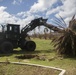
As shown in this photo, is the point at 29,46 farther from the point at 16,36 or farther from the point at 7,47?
the point at 7,47

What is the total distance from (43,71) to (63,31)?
19.1ft

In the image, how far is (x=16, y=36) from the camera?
2350cm

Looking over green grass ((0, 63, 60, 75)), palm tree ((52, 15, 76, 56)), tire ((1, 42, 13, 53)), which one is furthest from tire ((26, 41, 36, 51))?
green grass ((0, 63, 60, 75))

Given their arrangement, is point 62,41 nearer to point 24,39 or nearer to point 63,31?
point 63,31

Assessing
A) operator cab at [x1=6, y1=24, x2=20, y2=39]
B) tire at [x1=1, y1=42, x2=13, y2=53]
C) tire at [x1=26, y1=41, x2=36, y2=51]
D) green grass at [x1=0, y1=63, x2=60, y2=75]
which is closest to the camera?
green grass at [x1=0, y1=63, x2=60, y2=75]

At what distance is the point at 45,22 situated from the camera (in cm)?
2427

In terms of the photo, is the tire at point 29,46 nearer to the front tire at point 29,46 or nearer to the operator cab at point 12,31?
the front tire at point 29,46

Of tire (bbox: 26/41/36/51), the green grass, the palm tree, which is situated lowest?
the green grass

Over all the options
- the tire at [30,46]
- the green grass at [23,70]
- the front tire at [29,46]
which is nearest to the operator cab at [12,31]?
the front tire at [29,46]

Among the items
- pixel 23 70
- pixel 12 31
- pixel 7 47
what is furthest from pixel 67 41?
pixel 12 31

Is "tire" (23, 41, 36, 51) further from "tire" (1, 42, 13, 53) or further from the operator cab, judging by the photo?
"tire" (1, 42, 13, 53)

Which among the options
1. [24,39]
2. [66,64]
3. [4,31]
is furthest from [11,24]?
[66,64]

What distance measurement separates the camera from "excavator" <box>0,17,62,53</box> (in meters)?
22.3

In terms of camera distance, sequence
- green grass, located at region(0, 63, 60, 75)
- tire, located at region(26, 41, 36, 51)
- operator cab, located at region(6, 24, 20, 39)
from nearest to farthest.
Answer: green grass, located at region(0, 63, 60, 75)
operator cab, located at region(6, 24, 20, 39)
tire, located at region(26, 41, 36, 51)
